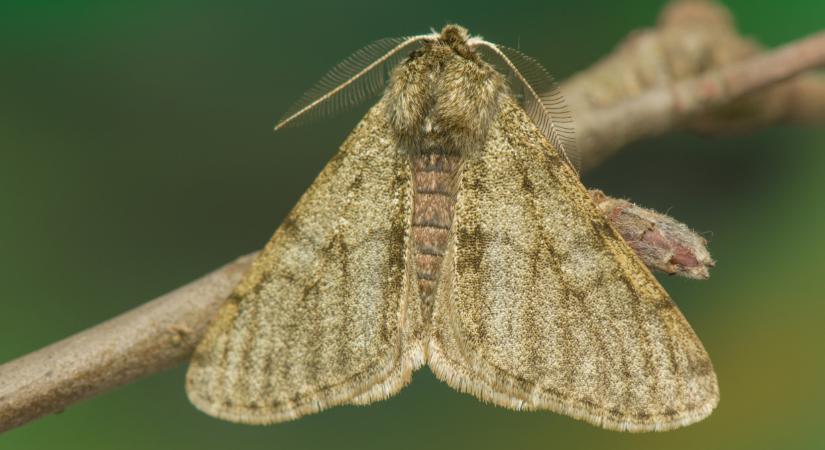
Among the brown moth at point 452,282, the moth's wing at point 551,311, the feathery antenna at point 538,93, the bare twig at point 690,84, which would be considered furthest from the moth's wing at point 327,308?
the bare twig at point 690,84

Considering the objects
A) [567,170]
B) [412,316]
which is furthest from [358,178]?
[567,170]

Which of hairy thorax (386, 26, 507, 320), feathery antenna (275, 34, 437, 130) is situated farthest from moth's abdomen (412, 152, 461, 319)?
feathery antenna (275, 34, 437, 130)

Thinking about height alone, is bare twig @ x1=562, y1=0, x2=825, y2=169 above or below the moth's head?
above

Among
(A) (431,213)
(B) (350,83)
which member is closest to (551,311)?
(A) (431,213)

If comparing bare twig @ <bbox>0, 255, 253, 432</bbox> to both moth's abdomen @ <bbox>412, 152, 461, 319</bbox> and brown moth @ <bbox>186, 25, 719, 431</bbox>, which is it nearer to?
brown moth @ <bbox>186, 25, 719, 431</bbox>

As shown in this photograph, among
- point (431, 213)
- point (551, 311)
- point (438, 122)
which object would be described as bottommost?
point (551, 311)

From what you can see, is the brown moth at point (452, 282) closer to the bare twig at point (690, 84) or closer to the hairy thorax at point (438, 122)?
the hairy thorax at point (438, 122)

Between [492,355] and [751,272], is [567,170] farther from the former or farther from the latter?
[751,272]

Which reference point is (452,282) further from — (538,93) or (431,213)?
(538,93)
